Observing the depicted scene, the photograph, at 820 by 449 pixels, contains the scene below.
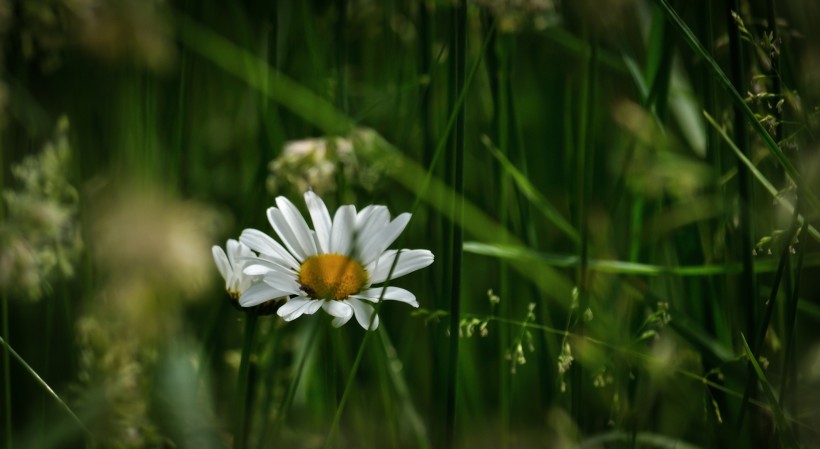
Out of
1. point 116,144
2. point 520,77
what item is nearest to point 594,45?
point 116,144

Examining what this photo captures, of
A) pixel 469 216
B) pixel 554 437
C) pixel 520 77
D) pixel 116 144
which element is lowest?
pixel 554 437

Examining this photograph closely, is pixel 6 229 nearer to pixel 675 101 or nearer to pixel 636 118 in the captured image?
pixel 636 118

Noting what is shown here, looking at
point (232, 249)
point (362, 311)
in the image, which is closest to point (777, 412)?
point (362, 311)

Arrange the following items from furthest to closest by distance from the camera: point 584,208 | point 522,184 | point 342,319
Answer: point 522,184, point 584,208, point 342,319

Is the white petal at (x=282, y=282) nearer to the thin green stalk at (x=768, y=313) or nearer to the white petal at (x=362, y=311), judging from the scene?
the white petal at (x=362, y=311)

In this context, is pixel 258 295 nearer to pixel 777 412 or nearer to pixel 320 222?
pixel 320 222

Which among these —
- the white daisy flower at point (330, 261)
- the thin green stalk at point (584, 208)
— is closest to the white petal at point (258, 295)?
the white daisy flower at point (330, 261)
